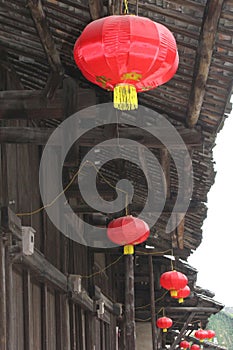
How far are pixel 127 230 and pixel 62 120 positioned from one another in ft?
6.89

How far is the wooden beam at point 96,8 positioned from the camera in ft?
21.5

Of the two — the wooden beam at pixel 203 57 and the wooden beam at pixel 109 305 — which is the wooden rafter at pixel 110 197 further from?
the wooden beam at pixel 203 57

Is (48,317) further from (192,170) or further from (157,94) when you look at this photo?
(157,94)

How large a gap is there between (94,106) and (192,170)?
9.22 feet

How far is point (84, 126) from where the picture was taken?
906 cm

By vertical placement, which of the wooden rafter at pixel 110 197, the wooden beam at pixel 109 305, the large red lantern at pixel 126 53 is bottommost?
the wooden beam at pixel 109 305

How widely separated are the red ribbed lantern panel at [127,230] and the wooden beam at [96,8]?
4918mm

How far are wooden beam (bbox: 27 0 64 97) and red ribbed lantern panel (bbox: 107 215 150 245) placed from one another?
3522 mm

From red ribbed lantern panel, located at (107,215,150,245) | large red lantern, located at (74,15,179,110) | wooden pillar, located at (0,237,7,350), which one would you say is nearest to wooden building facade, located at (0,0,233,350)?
wooden pillar, located at (0,237,7,350)

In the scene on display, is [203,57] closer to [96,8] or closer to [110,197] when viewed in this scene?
[96,8]

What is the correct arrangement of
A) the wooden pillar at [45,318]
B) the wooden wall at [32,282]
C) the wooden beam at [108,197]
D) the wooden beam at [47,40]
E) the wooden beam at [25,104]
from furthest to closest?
the wooden beam at [108,197] < the wooden pillar at [45,318] < the wooden wall at [32,282] < the wooden beam at [25,104] < the wooden beam at [47,40]

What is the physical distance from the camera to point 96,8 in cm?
667

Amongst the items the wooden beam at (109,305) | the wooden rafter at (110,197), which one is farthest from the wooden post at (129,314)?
the wooden rafter at (110,197)

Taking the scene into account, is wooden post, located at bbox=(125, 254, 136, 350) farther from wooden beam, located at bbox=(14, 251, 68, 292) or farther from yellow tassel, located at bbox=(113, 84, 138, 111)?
yellow tassel, located at bbox=(113, 84, 138, 111)
